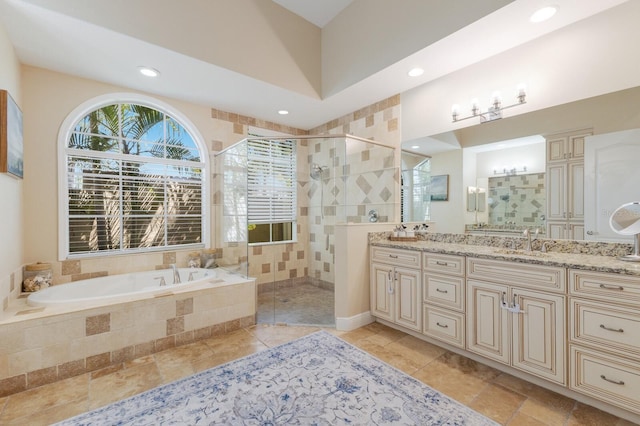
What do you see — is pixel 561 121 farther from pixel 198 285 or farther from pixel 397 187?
pixel 198 285

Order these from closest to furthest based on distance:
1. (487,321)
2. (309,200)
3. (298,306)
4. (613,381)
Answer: (613,381) → (487,321) → (298,306) → (309,200)

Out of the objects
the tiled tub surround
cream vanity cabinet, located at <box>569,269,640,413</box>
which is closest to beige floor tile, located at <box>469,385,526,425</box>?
cream vanity cabinet, located at <box>569,269,640,413</box>

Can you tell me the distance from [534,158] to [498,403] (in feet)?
6.06

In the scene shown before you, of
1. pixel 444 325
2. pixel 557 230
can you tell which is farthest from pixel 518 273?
pixel 444 325

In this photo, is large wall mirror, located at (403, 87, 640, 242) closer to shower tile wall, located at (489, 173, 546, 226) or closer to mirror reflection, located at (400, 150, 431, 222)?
shower tile wall, located at (489, 173, 546, 226)

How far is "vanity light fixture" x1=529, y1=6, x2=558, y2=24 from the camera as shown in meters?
1.83

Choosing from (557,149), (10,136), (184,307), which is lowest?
(184,307)

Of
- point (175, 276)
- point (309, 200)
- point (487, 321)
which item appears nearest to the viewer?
point (487, 321)

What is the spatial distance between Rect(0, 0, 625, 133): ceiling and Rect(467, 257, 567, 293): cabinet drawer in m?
1.75

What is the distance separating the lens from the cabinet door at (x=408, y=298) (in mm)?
2400

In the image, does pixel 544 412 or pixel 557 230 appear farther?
pixel 557 230

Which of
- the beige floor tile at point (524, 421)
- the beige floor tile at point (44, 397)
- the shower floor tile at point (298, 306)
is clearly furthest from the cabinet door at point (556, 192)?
the beige floor tile at point (44, 397)

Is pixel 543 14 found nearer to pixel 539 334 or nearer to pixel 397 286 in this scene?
pixel 539 334

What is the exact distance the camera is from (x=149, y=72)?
8.61 ft
